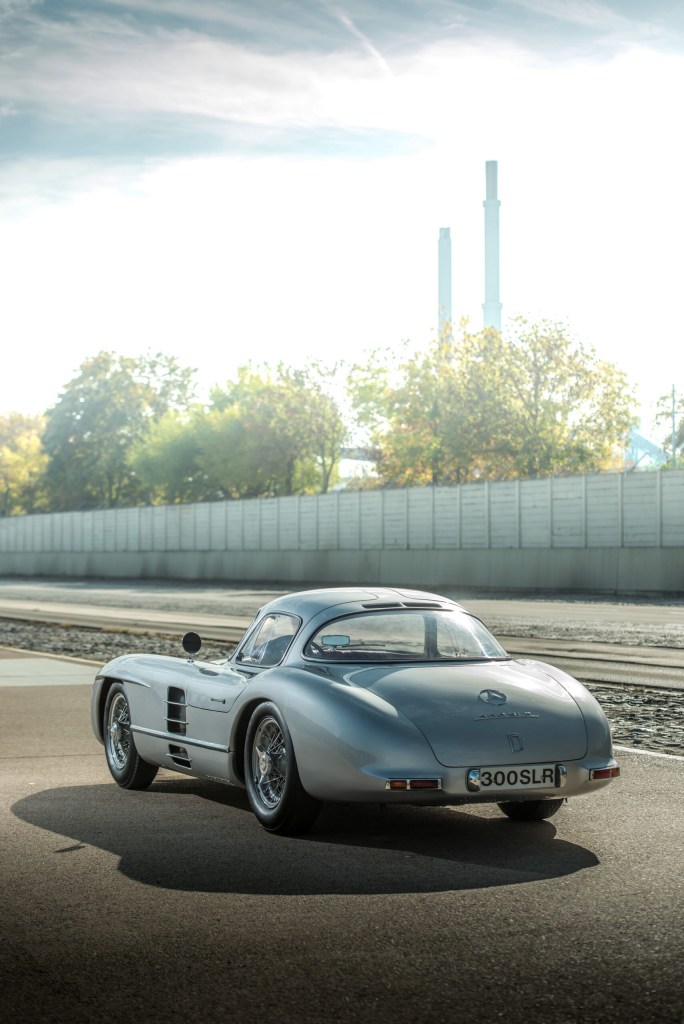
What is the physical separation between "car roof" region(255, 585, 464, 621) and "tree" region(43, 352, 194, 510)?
10791 cm

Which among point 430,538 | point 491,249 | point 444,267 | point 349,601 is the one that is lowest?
point 349,601

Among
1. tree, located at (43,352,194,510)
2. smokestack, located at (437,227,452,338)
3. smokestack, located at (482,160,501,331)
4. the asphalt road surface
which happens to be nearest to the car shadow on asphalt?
the asphalt road surface

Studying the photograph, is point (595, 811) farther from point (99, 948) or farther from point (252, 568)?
point (252, 568)

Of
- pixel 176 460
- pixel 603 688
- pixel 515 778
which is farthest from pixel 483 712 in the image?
pixel 176 460

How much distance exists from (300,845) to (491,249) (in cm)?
12868

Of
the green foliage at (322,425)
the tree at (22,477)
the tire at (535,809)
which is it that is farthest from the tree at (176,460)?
the tire at (535,809)

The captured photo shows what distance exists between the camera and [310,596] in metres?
7.91

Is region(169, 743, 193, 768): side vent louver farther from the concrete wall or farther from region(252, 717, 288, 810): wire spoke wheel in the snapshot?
the concrete wall

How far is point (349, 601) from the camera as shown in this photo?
7766 mm

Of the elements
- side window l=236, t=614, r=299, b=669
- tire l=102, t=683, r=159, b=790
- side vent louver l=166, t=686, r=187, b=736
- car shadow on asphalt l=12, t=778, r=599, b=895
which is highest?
side window l=236, t=614, r=299, b=669

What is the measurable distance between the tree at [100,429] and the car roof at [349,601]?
107912mm

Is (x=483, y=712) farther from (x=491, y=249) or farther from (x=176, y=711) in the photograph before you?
(x=491, y=249)

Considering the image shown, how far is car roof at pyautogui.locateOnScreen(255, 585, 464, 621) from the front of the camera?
25.3 ft

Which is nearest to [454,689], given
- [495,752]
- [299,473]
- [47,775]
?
[495,752]
